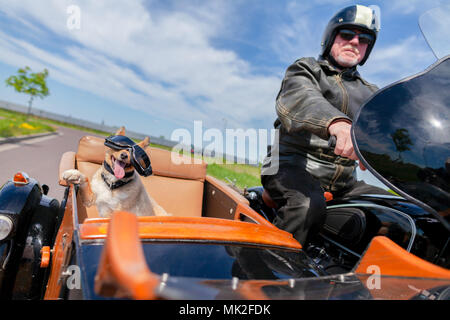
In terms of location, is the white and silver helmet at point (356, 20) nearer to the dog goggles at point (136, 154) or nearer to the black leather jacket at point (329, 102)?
the black leather jacket at point (329, 102)

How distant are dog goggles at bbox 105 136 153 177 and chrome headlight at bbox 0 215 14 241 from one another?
0.89 m

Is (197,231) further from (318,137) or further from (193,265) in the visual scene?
(318,137)

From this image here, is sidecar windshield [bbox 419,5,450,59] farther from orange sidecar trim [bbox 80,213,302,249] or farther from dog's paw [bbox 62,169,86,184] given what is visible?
dog's paw [bbox 62,169,86,184]

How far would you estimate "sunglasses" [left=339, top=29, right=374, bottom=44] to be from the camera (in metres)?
2.36

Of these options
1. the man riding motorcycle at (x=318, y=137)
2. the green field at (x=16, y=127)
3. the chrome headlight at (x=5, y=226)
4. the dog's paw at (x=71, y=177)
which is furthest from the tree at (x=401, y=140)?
the green field at (x=16, y=127)

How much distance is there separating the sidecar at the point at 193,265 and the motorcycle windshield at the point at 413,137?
10.4 inches

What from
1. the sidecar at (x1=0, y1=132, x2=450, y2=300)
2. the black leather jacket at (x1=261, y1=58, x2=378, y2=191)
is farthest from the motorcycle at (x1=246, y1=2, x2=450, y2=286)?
the black leather jacket at (x1=261, y1=58, x2=378, y2=191)

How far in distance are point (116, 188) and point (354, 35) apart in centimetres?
265

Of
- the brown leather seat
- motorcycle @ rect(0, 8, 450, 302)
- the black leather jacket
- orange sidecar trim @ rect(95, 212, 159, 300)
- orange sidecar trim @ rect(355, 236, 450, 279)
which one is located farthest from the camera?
the brown leather seat

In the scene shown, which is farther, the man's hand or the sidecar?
the man's hand

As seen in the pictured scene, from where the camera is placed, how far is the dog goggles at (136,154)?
236cm

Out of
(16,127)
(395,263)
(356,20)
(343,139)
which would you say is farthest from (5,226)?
(16,127)

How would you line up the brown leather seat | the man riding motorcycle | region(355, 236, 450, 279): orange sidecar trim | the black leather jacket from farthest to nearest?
the brown leather seat
the black leather jacket
the man riding motorcycle
region(355, 236, 450, 279): orange sidecar trim
